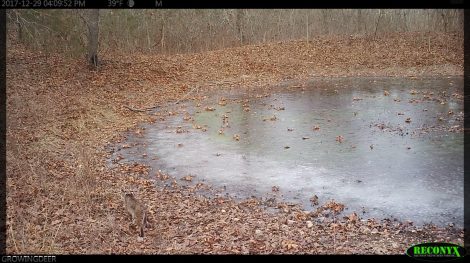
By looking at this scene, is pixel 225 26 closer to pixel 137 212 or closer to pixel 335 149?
pixel 335 149

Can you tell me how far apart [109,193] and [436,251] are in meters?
6.76

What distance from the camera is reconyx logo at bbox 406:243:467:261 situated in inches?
221

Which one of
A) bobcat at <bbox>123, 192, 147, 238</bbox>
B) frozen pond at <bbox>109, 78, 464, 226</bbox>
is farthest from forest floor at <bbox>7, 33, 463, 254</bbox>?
frozen pond at <bbox>109, 78, 464, 226</bbox>

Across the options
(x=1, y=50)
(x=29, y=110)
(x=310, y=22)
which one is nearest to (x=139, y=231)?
(x=29, y=110)

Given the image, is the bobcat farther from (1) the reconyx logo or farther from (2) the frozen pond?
(1) the reconyx logo

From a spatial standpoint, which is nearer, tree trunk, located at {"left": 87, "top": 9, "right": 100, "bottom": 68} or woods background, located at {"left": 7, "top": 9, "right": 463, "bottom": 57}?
tree trunk, located at {"left": 87, "top": 9, "right": 100, "bottom": 68}

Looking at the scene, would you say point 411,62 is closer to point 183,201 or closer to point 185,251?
point 183,201

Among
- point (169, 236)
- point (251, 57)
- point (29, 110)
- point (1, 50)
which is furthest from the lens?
point (251, 57)

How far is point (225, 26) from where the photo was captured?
36.6m

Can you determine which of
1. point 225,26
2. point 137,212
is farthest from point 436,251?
point 225,26

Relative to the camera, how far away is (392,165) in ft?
35.8

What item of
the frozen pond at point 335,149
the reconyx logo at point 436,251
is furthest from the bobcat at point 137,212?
the reconyx logo at point 436,251

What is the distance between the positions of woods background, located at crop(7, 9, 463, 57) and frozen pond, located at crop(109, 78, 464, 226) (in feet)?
43.3

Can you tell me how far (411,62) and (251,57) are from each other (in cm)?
1131
